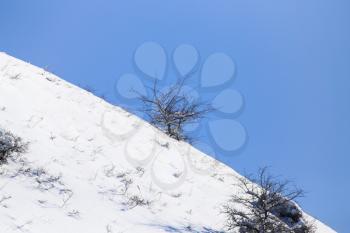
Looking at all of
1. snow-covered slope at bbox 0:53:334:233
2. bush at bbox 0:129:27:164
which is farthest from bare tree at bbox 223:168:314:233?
bush at bbox 0:129:27:164

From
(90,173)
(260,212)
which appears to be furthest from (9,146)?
(260,212)

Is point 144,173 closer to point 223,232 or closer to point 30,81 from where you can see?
point 223,232

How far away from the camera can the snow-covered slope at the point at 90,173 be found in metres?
6.07

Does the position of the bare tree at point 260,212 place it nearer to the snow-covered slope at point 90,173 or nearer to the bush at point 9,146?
the snow-covered slope at point 90,173

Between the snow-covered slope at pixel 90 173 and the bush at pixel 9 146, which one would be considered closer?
the snow-covered slope at pixel 90 173

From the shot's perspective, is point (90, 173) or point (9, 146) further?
point (90, 173)

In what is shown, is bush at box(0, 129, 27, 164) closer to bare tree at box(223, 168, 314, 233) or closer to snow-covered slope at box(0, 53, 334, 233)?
snow-covered slope at box(0, 53, 334, 233)

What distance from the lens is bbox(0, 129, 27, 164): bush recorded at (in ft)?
21.8

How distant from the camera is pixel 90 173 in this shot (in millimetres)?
7859

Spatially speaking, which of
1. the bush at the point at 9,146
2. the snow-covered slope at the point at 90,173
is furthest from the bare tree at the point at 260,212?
the bush at the point at 9,146

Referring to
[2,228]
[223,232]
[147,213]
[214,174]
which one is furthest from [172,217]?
[214,174]

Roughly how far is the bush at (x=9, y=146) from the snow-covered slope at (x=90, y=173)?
159 millimetres

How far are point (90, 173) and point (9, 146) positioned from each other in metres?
1.68

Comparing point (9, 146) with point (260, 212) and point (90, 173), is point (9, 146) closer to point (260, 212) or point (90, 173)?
point (90, 173)
